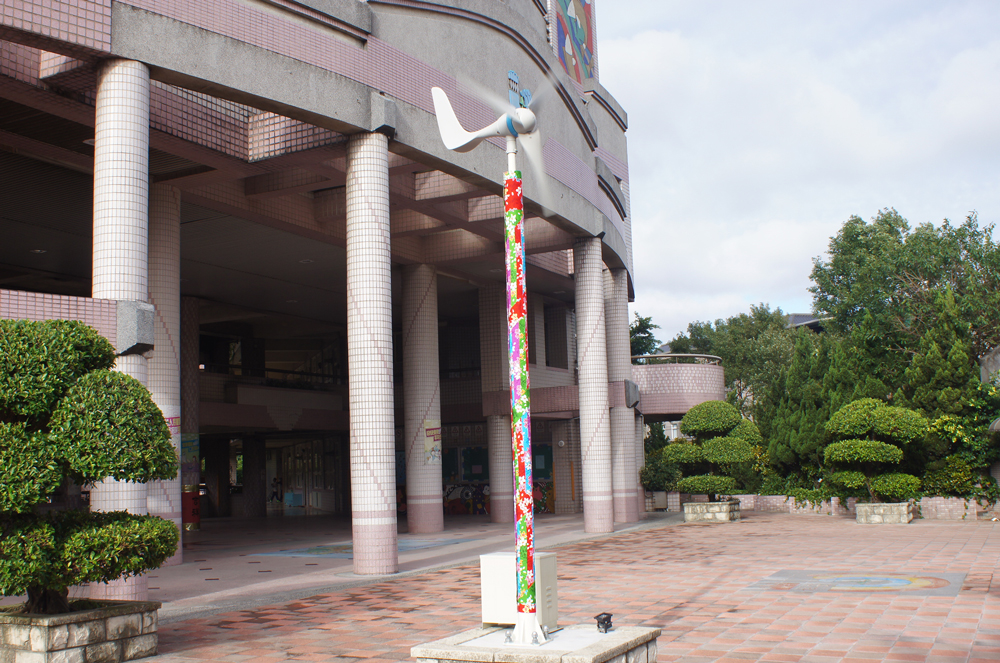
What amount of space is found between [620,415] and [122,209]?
576 inches

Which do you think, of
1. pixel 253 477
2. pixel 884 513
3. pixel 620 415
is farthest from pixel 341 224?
pixel 253 477

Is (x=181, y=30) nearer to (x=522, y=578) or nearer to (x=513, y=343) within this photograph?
(x=513, y=343)

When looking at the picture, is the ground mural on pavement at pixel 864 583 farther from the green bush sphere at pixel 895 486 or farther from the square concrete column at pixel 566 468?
the square concrete column at pixel 566 468

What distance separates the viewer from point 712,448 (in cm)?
2227

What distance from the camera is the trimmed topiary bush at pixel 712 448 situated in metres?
22.0

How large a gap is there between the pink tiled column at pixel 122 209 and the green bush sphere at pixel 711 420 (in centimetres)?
1591

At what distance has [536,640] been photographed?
5945 mm

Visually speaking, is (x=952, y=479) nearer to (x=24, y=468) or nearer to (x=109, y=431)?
(x=109, y=431)

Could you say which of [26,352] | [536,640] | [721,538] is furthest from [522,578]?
[721,538]

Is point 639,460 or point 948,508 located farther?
point 639,460

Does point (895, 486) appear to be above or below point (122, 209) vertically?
below

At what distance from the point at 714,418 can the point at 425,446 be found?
25.6 ft

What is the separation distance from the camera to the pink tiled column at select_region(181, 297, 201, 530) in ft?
68.3

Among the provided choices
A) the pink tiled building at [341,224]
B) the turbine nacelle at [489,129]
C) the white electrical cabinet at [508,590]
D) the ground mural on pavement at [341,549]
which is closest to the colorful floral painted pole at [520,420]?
the white electrical cabinet at [508,590]
